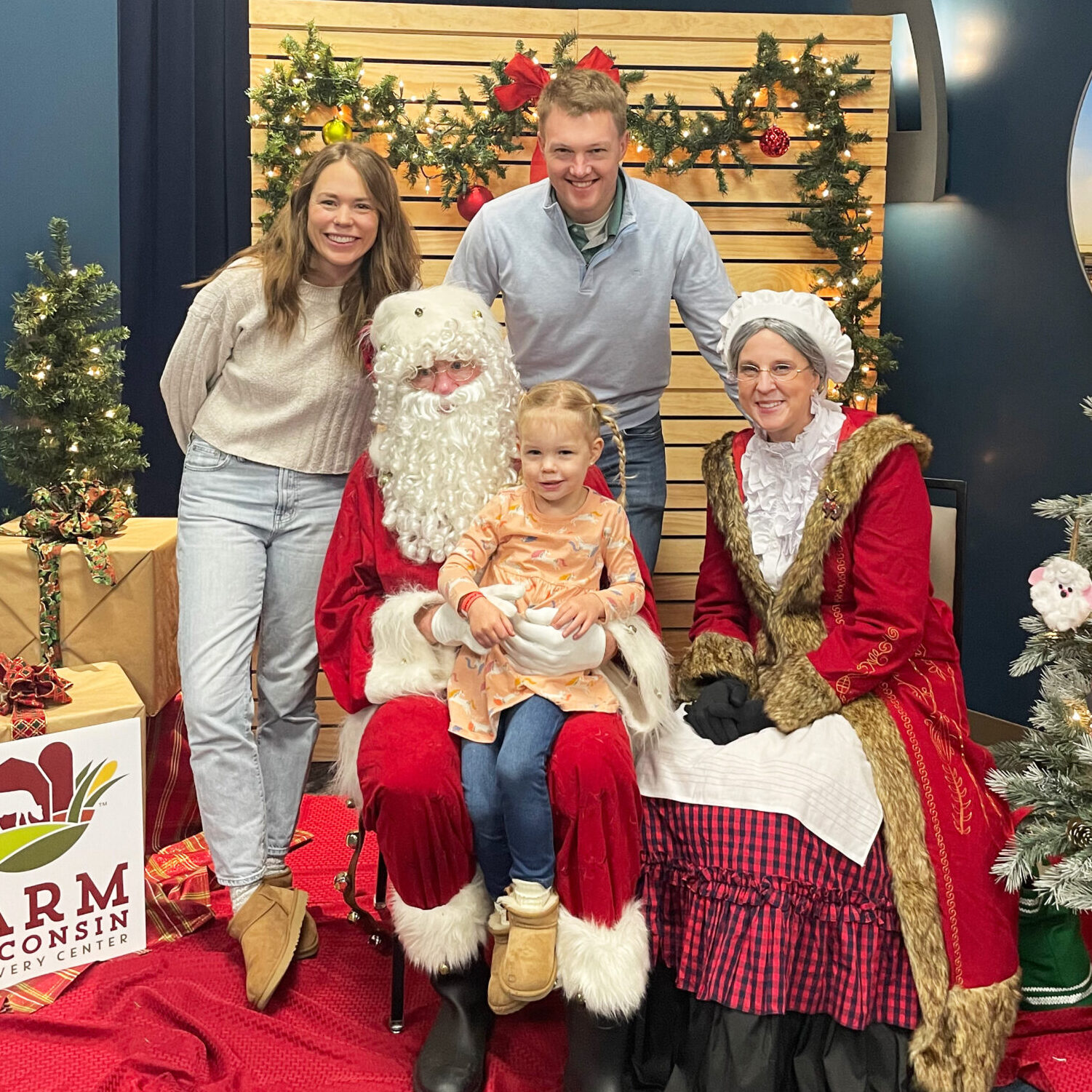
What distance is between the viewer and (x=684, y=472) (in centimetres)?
441

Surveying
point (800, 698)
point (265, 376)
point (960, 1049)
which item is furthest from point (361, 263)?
point (960, 1049)

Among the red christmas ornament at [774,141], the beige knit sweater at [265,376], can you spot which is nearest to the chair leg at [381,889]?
the beige knit sweater at [265,376]

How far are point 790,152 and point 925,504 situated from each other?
229cm

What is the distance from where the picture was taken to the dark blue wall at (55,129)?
3809 mm

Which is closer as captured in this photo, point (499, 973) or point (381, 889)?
point (499, 973)

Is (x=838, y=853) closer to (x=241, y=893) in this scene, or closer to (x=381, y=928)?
(x=381, y=928)

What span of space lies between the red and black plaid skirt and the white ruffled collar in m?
0.63

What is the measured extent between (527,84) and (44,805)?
291 cm

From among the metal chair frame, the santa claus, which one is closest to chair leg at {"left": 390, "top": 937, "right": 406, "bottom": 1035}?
the metal chair frame

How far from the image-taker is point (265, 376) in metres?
2.73

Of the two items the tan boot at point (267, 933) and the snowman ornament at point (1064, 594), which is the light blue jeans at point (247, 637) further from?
the snowman ornament at point (1064, 594)

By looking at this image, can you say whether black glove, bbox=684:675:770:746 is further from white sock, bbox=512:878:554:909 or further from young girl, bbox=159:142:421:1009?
young girl, bbox=159:142:421:1009

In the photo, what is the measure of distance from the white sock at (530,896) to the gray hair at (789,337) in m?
1.19

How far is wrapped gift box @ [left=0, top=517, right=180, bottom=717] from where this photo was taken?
Result: 309 centimetres
